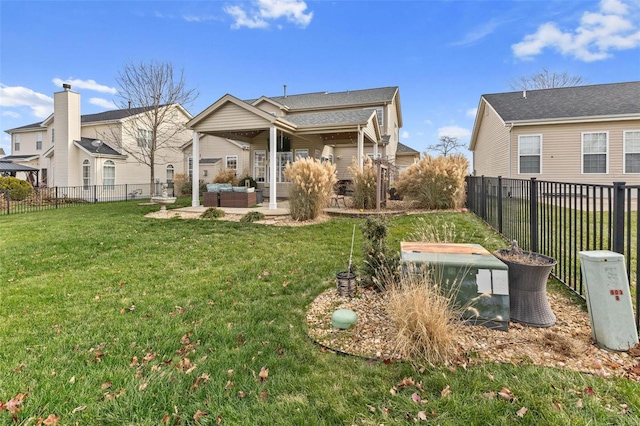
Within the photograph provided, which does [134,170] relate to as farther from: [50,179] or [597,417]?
[597,417]

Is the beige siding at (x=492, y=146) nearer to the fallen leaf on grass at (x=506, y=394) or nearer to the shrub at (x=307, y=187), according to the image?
the shrub at (x=307, y=187)

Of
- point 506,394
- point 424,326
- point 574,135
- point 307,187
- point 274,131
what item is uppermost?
point 574,135

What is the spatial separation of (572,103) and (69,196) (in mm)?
26213

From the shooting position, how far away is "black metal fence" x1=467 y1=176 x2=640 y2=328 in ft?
9.11

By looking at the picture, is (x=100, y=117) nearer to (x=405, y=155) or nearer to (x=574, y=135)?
(x=405, y=155)

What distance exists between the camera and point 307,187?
8.73 metres

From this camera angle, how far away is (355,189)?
→ 33.9ft

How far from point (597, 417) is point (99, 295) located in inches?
193

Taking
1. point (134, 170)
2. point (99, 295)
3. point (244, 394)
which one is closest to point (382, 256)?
point (244, 394)

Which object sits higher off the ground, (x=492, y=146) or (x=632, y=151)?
(x=492, y=146)

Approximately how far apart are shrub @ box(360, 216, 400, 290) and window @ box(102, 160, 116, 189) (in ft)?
65.9

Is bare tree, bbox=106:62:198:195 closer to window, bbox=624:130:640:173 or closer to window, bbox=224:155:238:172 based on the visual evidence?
window, bbox=224:155:238:172

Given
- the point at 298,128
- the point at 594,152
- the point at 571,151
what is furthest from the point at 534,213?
the point at 594,152

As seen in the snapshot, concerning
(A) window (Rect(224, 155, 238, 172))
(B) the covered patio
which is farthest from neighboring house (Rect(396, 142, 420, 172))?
(A) window (Rect(224, 155, 238, 172))
